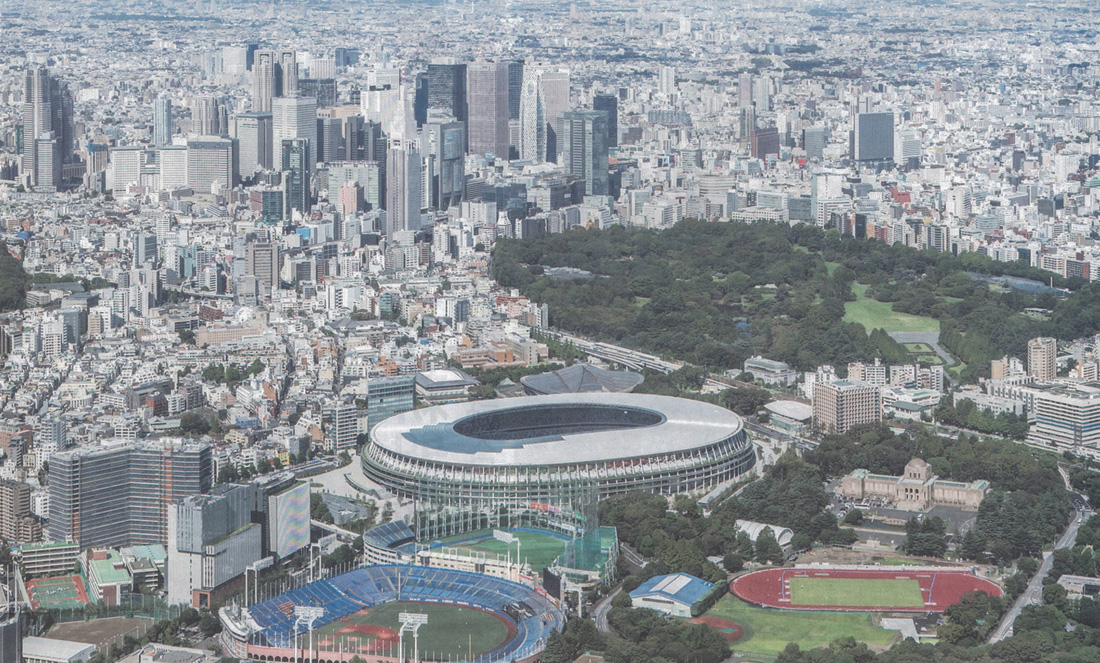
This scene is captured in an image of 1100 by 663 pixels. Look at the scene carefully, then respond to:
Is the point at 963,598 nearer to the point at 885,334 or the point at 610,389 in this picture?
the point at 610,389

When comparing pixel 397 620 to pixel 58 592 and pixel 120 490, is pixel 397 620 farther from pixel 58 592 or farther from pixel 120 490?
pixel 120 490

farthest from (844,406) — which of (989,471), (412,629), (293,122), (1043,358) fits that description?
(293,122)

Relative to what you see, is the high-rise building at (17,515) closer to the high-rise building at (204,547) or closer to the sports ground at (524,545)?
the high-rise building at (204,547)

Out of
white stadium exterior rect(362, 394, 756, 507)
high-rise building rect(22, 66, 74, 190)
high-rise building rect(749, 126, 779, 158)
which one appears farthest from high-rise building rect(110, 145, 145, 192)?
white stadium exterior rect(362, 394, 756, 507)

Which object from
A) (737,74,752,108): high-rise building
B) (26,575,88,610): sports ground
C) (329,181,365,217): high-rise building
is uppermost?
(737,74,752,108): high-rise building

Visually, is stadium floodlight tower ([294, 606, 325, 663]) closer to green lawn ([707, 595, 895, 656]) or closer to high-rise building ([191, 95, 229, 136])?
green lawn ([707, 595, 895, 656])

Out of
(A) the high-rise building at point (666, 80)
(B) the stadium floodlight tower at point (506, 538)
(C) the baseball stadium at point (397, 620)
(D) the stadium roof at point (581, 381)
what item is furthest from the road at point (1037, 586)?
(A) the high-rise building at point (666, 80)
